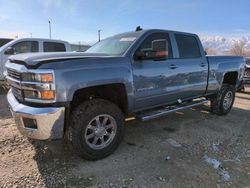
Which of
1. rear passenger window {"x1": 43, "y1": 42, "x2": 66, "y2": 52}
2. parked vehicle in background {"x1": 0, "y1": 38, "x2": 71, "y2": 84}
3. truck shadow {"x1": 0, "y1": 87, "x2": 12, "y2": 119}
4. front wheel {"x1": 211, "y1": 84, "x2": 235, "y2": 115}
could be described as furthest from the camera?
rear passenger window {"x1": 43, "y1": 42, "x2": 66, "y2": 52}

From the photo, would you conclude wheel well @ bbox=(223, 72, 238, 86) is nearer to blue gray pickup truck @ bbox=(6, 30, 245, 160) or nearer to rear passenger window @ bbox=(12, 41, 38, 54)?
blue gray pickup truck @ bbox=(6, 30, 245, 160)

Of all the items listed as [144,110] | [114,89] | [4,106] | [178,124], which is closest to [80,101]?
[114,89]

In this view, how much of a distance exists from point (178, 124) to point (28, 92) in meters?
3.48

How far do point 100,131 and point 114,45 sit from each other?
175 cm

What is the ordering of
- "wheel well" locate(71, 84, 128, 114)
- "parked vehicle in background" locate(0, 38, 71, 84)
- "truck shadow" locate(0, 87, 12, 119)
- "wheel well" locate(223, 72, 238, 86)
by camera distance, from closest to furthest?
"wheel well" locate(71, 84, 128, 114), "truck shadow" locate(0, 87, 12, 119), "wheel well" locate(223, 72, 238, 86), "parked vehicle in background" locate(0, 38, 71, 84)

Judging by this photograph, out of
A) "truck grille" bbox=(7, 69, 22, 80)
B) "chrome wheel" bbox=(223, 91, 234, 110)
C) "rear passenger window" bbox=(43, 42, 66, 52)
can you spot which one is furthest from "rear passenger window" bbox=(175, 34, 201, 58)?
"rear passenger window" bbox=(43, 42, 66, 52)

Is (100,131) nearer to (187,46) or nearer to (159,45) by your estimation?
(159,45)

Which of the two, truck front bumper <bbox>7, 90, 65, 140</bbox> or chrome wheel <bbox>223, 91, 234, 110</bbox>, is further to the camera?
chrome wheel <bbox>223, 91, 234, 110</bbox>

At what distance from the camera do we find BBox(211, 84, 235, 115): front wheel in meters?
6.29

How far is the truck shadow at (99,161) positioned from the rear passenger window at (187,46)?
157 cm

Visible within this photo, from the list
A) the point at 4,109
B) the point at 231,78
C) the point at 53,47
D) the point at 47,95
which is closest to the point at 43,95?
the point at 47,95

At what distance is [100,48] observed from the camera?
4.88 m

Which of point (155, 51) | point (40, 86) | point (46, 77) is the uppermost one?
point (155, 51)

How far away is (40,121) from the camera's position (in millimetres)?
3051
